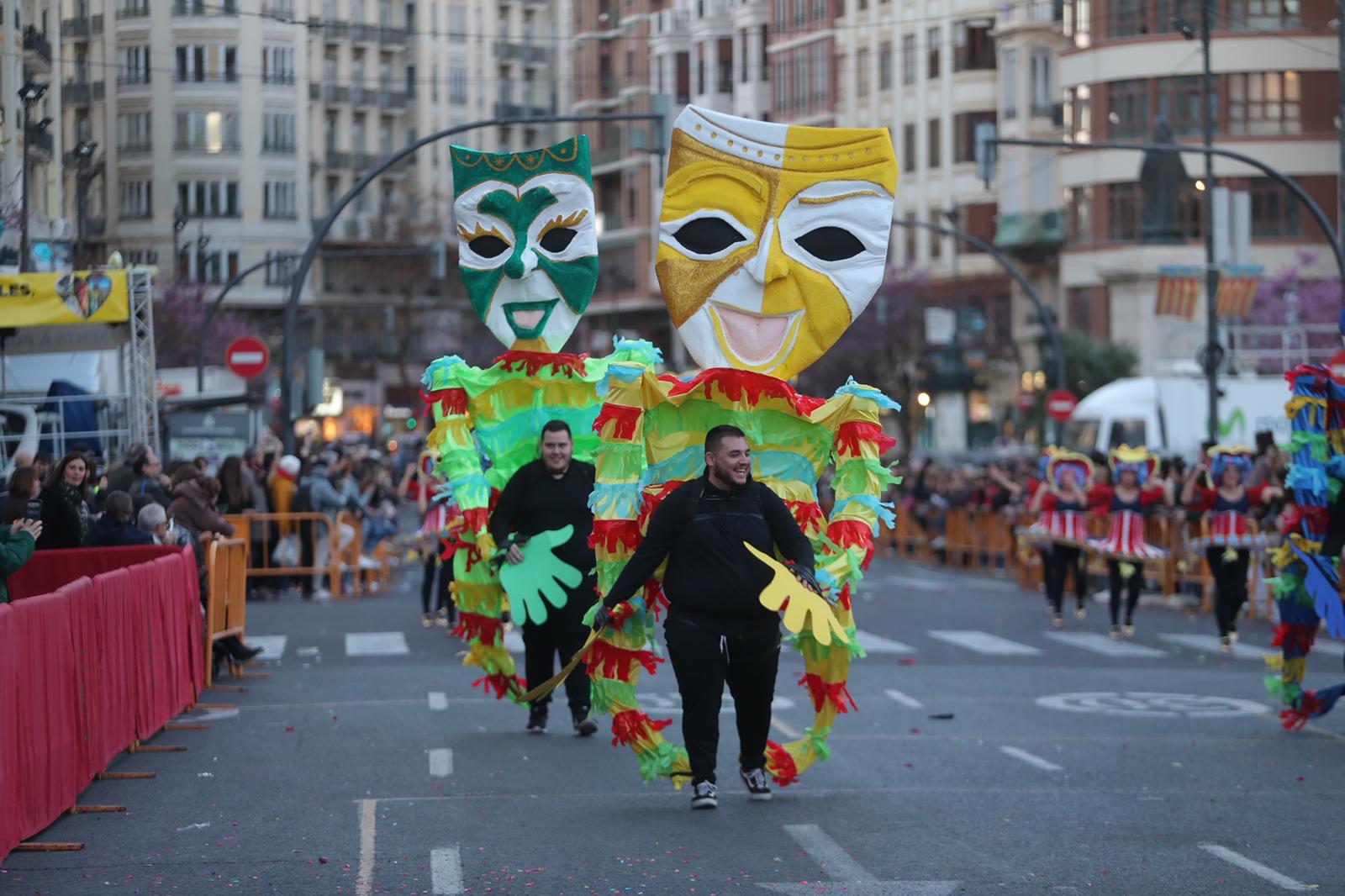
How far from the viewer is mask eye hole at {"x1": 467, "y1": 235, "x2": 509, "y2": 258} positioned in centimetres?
1282

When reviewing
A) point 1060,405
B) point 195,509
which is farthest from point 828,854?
point 1060,405

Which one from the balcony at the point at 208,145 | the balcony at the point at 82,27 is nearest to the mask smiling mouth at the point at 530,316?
the balcony at the point at 82,27

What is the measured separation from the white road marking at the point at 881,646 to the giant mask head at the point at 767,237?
867cm

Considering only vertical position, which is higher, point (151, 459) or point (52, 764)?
point (151, 459)

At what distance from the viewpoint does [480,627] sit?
12672mm

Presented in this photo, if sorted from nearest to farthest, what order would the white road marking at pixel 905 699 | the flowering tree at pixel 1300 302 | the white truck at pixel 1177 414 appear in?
the white road marking at pixel 905 699
the white truck at pixel 1177 414
the flowering tree at pixel 1300 302

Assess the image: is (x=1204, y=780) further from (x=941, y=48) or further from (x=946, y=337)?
(x=941, y=48)

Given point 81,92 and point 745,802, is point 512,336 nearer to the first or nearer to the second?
point 745,802

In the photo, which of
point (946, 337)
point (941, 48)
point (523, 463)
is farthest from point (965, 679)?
point (941, 48)

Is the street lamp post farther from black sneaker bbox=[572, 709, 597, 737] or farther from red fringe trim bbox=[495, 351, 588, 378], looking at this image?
black sneaker bbox=[572, 709, 597, 737]

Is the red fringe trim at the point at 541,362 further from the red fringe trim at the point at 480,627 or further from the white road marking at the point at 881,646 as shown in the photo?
the white road marking at the point at 881,646

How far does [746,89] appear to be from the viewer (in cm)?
5694

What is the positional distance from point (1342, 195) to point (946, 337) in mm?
32111

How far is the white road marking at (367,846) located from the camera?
27.0ft
